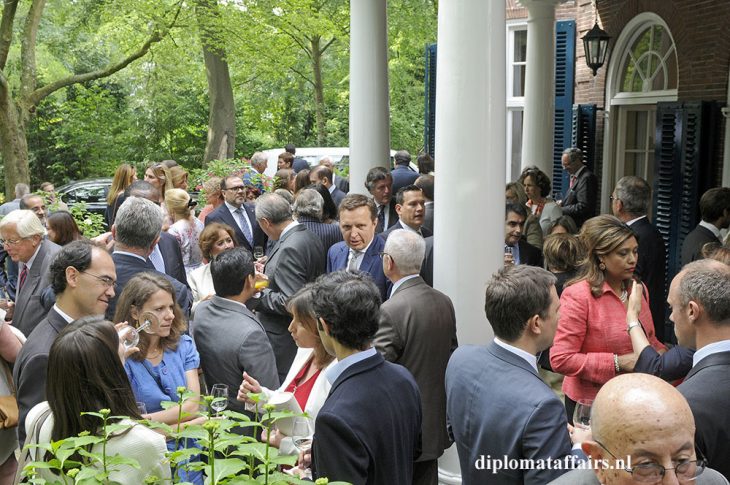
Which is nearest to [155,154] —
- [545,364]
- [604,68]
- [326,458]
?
[604,68]

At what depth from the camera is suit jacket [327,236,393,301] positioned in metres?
6.71

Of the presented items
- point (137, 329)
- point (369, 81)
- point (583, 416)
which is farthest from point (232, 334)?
point (369, 81)

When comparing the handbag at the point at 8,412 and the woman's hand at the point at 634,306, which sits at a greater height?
the woman's hand at the point at 634,306

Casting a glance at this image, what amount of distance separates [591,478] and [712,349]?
1394 mm

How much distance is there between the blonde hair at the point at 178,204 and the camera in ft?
26.7

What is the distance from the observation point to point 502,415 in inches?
132

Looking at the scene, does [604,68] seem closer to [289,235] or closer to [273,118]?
[289,235]

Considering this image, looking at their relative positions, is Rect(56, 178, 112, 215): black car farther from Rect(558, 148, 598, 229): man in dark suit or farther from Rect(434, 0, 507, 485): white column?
Rect(434, 0, 507, 485): white column

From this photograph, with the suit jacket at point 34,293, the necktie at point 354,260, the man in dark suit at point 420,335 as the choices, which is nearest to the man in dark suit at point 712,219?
the necktie at point 354,260

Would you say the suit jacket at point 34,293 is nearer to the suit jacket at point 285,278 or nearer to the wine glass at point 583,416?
the suit jacket at point 285,278

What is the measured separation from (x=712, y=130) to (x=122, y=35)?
2108cm

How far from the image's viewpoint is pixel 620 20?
13.1 m

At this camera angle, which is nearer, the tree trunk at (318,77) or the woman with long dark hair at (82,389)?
the woman with long dark hair at (82,389)

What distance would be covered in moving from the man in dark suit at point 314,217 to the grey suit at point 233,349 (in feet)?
8.56
